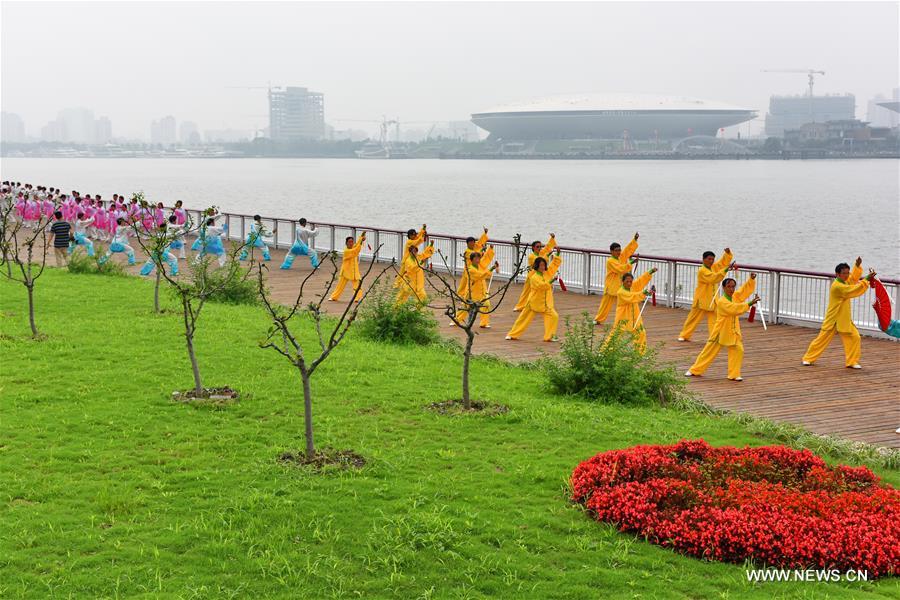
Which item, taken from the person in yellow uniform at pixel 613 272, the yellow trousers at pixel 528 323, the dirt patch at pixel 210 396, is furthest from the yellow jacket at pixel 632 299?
the dirt patch at pixel 210 396

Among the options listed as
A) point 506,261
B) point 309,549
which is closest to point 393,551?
point 309,549

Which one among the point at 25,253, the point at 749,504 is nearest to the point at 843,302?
the point at 749,504

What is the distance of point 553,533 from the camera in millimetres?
7312

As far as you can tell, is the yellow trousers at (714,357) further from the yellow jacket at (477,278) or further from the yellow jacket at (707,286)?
the yellow jacket at (477,278)

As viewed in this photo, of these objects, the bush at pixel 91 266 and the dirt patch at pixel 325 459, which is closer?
the dirt patch at pixel 325 459

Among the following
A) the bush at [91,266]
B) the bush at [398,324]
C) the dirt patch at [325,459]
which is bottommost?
the dirt patch at [325,459]

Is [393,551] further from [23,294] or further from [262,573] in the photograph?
[23,294]

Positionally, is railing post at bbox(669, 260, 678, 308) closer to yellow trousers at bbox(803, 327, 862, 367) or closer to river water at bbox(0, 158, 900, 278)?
yellow trousers at bbox(803, 327, 862, 367)

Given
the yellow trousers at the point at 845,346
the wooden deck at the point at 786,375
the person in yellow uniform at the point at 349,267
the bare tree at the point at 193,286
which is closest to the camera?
the bare tree at the point at 193,286

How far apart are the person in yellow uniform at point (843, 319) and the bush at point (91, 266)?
13.8 m

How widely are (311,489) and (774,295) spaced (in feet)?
37.4

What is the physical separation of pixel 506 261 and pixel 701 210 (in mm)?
56383

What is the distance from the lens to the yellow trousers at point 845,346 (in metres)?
13.8

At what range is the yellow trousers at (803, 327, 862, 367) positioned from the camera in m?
13.8
